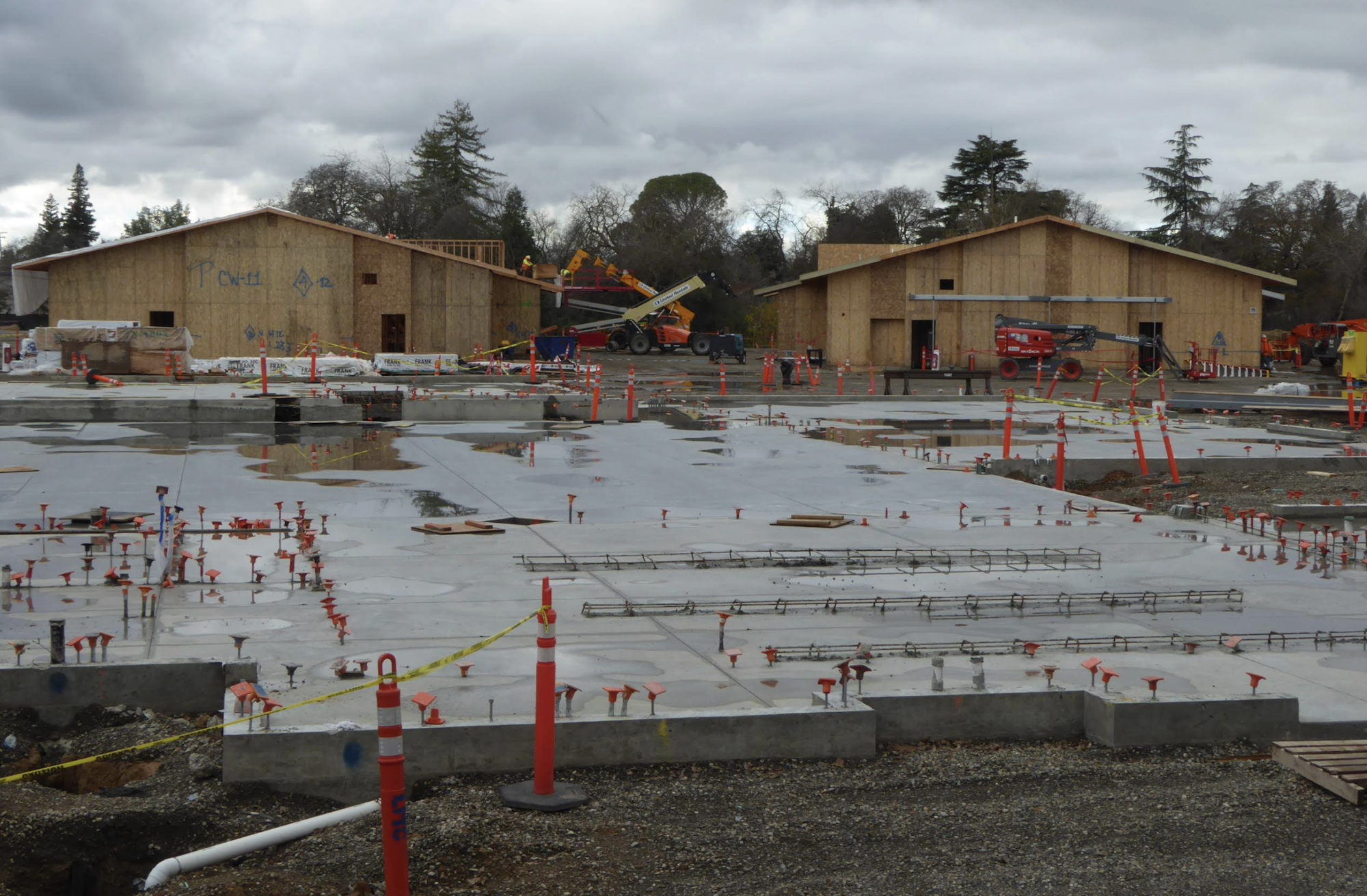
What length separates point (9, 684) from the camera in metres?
6.72

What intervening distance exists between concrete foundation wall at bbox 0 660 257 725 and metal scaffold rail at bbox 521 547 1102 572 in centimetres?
343

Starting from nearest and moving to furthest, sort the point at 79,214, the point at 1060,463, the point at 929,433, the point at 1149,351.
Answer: the point at 1060,463, the point at 929,433, the point at 1149,351, the point at 79,214

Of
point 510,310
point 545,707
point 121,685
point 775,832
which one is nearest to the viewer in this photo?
point 775,832

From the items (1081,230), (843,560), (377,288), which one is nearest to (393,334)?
(377,288)

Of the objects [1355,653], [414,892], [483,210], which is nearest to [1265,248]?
[483,210]

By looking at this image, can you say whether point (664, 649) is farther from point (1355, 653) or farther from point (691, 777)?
point (1355, 653)

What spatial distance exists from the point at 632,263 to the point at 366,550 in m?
66.1

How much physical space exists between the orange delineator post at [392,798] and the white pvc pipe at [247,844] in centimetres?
100

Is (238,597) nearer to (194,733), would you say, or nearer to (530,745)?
(194,733)

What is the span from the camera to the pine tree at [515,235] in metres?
74.0

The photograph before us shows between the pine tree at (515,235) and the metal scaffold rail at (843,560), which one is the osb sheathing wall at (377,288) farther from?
the metal scaffold rail at (843,560)

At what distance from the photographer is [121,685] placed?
6824 mm

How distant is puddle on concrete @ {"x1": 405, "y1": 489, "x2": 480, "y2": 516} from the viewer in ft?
42.5

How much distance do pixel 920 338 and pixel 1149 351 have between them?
8.38 meters
